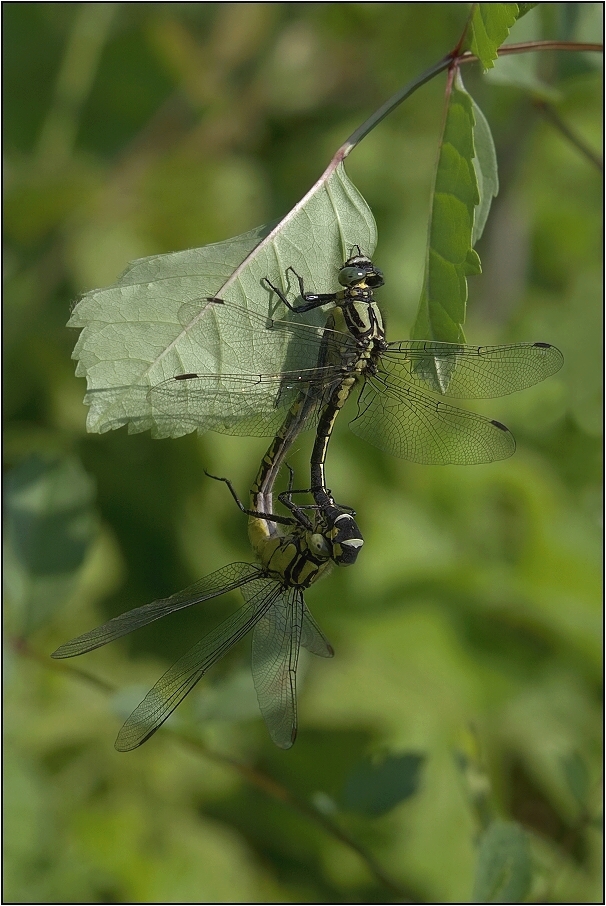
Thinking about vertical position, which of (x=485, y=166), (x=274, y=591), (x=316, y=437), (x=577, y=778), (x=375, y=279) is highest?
(x=485, y=166)

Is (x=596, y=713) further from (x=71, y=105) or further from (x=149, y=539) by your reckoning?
(x=71, y=105)

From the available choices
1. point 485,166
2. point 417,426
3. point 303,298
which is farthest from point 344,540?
point 485,166

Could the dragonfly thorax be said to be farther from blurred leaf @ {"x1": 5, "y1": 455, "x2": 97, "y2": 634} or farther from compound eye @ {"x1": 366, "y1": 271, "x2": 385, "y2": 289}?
blurred leaf @ {"x1": 5, "y1": 455, "x2": 97, "y2": 634}

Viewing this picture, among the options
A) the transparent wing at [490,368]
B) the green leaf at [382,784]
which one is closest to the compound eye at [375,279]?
the transparent wing at [490,368]

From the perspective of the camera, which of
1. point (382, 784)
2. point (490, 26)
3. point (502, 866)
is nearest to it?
point (490, 26)

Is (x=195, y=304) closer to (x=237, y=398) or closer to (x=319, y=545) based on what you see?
(x=237, y=398)

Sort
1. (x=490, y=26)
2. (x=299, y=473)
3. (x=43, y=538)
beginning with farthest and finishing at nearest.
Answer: (x=299, y=473)
(x=43, y=538)
(x=490, y=26)

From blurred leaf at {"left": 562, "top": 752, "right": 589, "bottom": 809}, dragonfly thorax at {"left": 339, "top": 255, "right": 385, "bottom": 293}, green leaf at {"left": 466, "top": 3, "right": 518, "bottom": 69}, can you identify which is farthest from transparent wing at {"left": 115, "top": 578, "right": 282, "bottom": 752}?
green leaf at {"left": 466, "top": 3, "right": 518, "bottom": 69}
